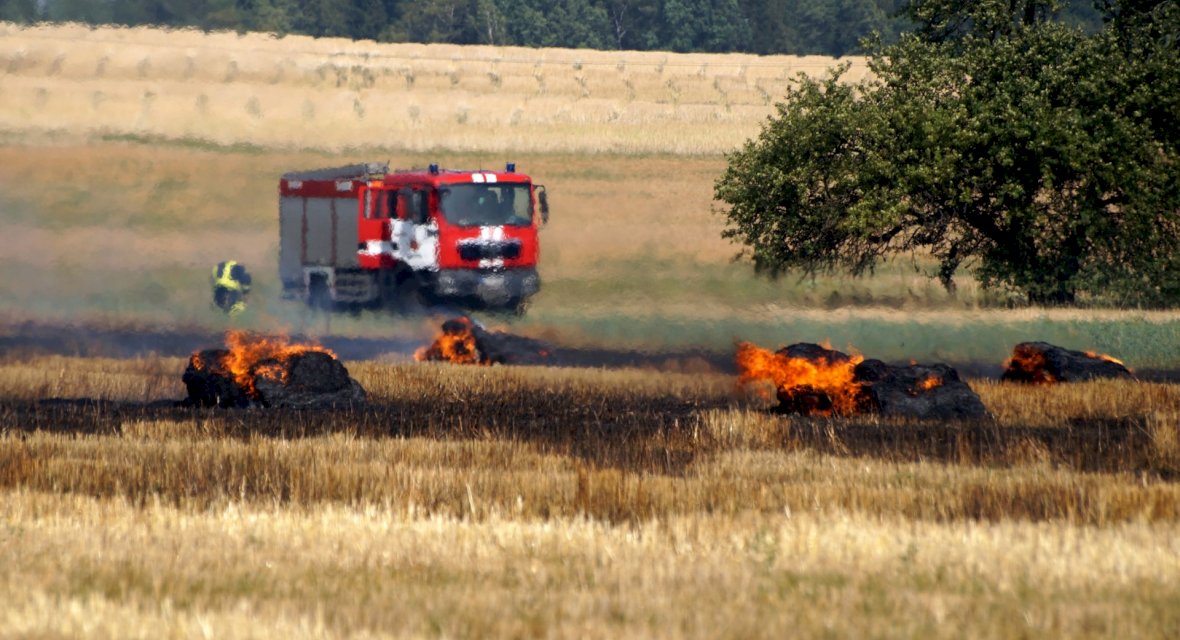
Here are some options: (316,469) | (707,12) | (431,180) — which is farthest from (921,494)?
(707,12)

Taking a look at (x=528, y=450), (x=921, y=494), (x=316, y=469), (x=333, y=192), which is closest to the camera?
(x=921, y=494)

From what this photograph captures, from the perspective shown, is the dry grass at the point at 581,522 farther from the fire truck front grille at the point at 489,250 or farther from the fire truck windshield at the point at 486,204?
the fire truck windshield at the point at 486,204

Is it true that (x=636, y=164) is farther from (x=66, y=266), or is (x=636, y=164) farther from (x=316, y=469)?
(x=316, y=469)

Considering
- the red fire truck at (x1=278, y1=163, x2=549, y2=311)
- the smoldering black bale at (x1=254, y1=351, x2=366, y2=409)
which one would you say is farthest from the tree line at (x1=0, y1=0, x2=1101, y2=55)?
the smoldering black bale at (x1=254, y1=351, x2=366, y2=409)

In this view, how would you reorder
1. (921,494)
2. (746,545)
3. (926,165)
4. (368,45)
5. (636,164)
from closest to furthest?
(746,545)
(921,494)
(926,165)
(636,164)
(368,45)

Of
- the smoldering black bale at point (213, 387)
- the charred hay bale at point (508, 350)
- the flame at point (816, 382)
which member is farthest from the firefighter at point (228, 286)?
the flame at point (816, 382)

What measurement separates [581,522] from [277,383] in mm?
11409

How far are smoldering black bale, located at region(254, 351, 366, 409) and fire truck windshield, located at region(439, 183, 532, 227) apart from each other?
44.7ft

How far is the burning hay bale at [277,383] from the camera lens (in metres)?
24.1

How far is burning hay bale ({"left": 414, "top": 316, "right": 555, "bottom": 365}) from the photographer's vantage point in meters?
32.7

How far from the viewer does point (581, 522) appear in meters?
13.6

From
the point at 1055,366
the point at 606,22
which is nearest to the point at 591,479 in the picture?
the point at 1055,366

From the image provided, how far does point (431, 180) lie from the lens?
125ft

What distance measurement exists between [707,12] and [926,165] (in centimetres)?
8190
